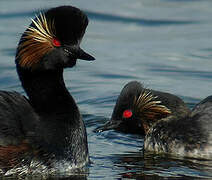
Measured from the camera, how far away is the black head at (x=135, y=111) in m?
13.5

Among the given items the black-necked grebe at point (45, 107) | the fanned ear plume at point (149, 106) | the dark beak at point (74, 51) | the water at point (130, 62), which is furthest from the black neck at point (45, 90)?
the fanned ear plume at point (149, 106)

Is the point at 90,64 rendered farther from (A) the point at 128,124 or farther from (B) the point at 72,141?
(B) the point at 72,141

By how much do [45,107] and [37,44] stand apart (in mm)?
873

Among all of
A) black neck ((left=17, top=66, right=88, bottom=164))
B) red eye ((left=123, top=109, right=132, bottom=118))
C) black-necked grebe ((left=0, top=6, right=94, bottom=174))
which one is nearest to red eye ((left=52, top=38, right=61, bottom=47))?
black-necked grebe ((left=0, top=6, right=94, bottom=174))

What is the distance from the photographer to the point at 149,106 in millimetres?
13672

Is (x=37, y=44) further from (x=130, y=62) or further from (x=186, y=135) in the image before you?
(x=130, y=62)

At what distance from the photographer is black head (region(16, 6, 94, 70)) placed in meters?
10.6

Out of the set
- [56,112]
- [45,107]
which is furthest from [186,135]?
[45,107]

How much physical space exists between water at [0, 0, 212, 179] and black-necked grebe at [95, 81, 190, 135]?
0.71ft

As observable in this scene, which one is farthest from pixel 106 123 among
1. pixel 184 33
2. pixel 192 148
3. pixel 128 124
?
pixel 184 33

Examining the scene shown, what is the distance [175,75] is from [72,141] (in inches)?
262

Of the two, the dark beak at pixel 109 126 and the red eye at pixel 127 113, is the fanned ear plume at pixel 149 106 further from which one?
the dark beak at pixel 109 126

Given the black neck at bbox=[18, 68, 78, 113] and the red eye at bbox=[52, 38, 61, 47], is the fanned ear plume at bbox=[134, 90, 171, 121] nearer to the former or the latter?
the black neck at bbox=[18, 68, 78, 113]

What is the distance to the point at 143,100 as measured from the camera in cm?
1366
